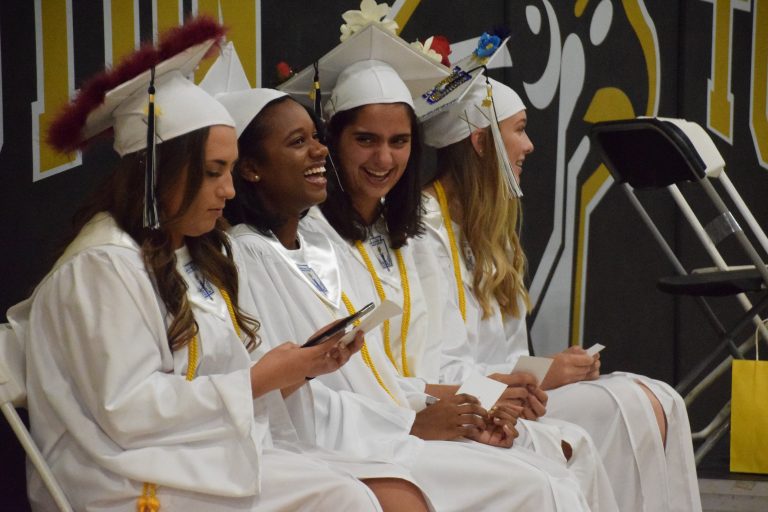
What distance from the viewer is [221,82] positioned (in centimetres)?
362

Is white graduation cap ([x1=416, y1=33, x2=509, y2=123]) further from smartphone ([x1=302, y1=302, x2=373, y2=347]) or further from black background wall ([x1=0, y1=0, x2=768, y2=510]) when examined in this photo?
smartphone ([x1=302, y1=302, x2=373, y2=347])

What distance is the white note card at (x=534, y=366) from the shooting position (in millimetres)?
3715

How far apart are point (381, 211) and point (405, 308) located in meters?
0.34

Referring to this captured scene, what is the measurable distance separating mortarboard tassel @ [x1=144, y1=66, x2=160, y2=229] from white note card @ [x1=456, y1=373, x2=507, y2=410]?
1089 millimetres

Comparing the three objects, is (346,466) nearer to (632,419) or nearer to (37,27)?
(632,419)

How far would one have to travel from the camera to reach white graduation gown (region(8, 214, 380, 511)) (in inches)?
103

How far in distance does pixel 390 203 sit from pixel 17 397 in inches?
60.3

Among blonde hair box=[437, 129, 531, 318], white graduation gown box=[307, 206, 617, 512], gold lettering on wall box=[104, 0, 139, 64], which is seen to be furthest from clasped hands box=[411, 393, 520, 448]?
gold lettering on wall box=[104, 0, 139, 64]

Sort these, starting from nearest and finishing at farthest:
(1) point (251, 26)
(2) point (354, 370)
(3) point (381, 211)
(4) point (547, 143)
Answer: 1. (2) point (354, 370)
2. (3) point (381, 211)
3. (1) point (251, 26)
4. (4) point (547, 143)

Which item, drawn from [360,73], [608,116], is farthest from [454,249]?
[608,116]

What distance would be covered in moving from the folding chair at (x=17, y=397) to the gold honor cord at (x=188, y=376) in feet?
0.49

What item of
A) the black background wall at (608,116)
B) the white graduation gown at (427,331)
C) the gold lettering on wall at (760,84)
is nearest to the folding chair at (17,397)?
the white graduation gown at (427,331)

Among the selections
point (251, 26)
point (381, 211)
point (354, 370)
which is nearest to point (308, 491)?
point (354, 370)

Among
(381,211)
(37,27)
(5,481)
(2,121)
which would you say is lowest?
(5,481)
